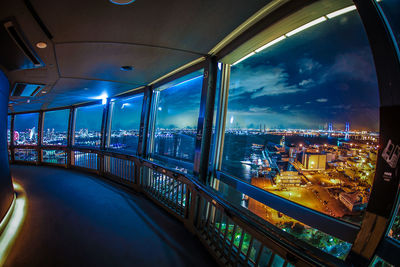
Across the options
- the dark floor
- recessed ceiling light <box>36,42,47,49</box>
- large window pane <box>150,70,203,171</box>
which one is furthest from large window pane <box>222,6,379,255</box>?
recessed ceiling light <box>36,42,47,49</box>

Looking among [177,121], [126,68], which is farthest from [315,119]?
[126,68]

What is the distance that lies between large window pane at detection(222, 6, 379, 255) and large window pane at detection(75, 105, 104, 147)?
6.16 meters

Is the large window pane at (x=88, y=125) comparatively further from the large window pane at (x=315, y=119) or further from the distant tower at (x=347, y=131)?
the distant tower at (x=347, y=131)

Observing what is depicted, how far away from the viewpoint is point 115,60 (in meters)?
2.86

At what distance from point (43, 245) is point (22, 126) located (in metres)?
9.37

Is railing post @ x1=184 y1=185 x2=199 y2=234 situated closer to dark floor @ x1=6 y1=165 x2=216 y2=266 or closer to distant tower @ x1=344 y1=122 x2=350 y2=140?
dark floor @ x1=6 y1=165 x2=216 y2=266

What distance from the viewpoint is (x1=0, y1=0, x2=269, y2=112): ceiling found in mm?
1546

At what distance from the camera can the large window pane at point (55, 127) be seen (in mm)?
7783

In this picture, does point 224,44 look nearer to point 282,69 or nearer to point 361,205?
point 282,69

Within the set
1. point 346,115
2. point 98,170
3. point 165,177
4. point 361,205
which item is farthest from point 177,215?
point 98,170

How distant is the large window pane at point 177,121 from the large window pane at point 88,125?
132 inches

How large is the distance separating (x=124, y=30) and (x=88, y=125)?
651 centimetres

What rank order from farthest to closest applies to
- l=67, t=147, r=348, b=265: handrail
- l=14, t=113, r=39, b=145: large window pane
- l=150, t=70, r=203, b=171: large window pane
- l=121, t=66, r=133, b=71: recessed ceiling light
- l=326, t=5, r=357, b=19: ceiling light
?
l=14, t=113, r=39, b=145: large window pane → l=150, t=70, r=203, b=171: large window pane → l=121, t=66, r=133, b=71: recessed ceiling light → l=326, t=5, r=357, b=19: ceiling light → l=67, t=147, r=348, b=265: handrail

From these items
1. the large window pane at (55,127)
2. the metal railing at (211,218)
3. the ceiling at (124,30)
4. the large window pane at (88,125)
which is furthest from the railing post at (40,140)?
the ceiling at (124,30)
